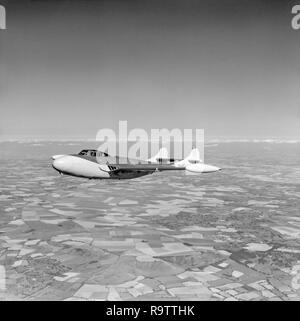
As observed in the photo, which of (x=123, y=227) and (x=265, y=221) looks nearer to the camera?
(x=123, y=227)

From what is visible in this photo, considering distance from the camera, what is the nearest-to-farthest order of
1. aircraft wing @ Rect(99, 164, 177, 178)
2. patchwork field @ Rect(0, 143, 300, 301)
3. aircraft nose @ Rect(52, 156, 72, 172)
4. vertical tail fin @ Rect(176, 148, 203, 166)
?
1. patchwork field @ Rect(0, 143, 300, 301)
2. aircraft nose @ Rect(52, 156, 72, 172)
3. aircraft wing @ Rect(99, 164, 177, 178)
4. vertical tail fin @ Rect(176, 148, 203, 166)

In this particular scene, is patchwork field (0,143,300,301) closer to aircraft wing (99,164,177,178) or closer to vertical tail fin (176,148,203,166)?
aircraft wing (99,164,177,178)

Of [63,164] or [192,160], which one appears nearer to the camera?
[63,164]

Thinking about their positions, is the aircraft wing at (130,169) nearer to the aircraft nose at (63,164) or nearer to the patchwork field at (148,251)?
the aircraft nose at (63,164)

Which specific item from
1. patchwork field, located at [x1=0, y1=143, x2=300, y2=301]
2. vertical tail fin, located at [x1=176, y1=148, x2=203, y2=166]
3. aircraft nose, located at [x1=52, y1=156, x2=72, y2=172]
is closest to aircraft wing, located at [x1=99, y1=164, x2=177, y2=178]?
vertical tail fin, located at [x1=176, y1=148, x2=203, y2=166]

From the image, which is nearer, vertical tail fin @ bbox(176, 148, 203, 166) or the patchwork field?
the patchwork field

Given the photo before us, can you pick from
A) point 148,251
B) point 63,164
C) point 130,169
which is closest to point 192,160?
point 130,169

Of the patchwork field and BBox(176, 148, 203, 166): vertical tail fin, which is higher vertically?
BBox(176, 148, 203, 166): vertical tail fin

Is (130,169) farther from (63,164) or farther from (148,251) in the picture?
(148,251)

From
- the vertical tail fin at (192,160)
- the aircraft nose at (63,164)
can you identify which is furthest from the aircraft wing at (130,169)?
the aircraft nose at (63,164)

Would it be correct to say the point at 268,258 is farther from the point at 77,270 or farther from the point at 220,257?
the point at 77,270
